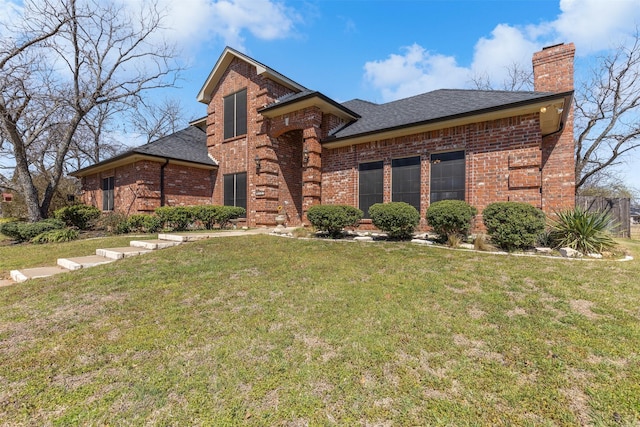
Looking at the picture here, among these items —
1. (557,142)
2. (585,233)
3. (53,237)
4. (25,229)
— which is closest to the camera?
(585,233)

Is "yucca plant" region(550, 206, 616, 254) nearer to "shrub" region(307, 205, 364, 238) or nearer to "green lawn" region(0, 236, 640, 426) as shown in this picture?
"green lawn" region(0, 236, 640, 426)

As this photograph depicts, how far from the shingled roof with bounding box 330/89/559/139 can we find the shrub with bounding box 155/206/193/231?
21.4 ft

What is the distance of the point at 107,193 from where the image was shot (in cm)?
1516

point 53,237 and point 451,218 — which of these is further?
point 53,237

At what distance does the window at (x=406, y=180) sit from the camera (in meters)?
9.56

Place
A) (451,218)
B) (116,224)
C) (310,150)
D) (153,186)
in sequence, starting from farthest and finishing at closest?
1. (153,186)
2. (116,224)
3. (310,150)
4. (451,218)

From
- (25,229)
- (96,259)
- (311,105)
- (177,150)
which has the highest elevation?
(311,105)

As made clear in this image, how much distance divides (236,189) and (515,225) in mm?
11212

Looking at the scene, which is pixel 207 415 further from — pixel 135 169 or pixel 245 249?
pixel 135 169

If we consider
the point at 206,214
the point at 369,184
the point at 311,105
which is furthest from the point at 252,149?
the point at 369,184

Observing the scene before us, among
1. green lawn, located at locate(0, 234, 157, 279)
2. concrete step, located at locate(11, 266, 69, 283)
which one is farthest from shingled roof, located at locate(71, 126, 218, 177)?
concrete step, located at locate(11, 266, 69, 283)

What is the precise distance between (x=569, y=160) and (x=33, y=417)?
12.6 metres

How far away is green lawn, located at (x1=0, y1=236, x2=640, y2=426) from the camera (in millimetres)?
2098

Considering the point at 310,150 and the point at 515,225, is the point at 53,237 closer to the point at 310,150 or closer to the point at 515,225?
the point at 310,150
